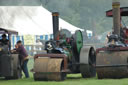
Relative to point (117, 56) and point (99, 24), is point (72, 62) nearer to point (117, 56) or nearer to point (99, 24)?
point (117, 56)

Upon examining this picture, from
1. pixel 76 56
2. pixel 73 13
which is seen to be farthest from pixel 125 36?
pixel 73 13

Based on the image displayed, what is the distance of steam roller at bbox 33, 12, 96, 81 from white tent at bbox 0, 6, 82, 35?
50.3ft

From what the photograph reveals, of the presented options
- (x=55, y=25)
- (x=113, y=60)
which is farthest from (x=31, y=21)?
(x=113, y=60)

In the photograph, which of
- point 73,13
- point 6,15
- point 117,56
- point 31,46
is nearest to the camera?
point 117,56

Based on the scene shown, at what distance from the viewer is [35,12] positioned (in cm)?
3084

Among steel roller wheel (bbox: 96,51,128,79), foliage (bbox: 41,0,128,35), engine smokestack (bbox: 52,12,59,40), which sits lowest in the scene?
steel roller wheel (bbox: 96,51,128,79)

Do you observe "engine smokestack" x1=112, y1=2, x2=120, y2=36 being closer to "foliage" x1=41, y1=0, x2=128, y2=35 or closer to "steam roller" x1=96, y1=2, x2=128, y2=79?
"steam roller" x1=96, y1=2, x2=128, y2=79

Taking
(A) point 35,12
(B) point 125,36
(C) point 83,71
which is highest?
(A) point 35,12

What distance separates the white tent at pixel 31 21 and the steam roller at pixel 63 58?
604 inches

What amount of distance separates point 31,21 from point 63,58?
1813 cm

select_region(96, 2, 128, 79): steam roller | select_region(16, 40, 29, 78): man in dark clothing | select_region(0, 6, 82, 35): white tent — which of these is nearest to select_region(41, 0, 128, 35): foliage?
select_region(0, 6, 82, 35): white tent

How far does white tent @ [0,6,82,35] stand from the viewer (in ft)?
93.6

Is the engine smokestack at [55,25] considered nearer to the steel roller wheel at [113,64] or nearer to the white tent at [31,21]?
the steel roller wheel at [113,64]

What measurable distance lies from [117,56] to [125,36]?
213cm
